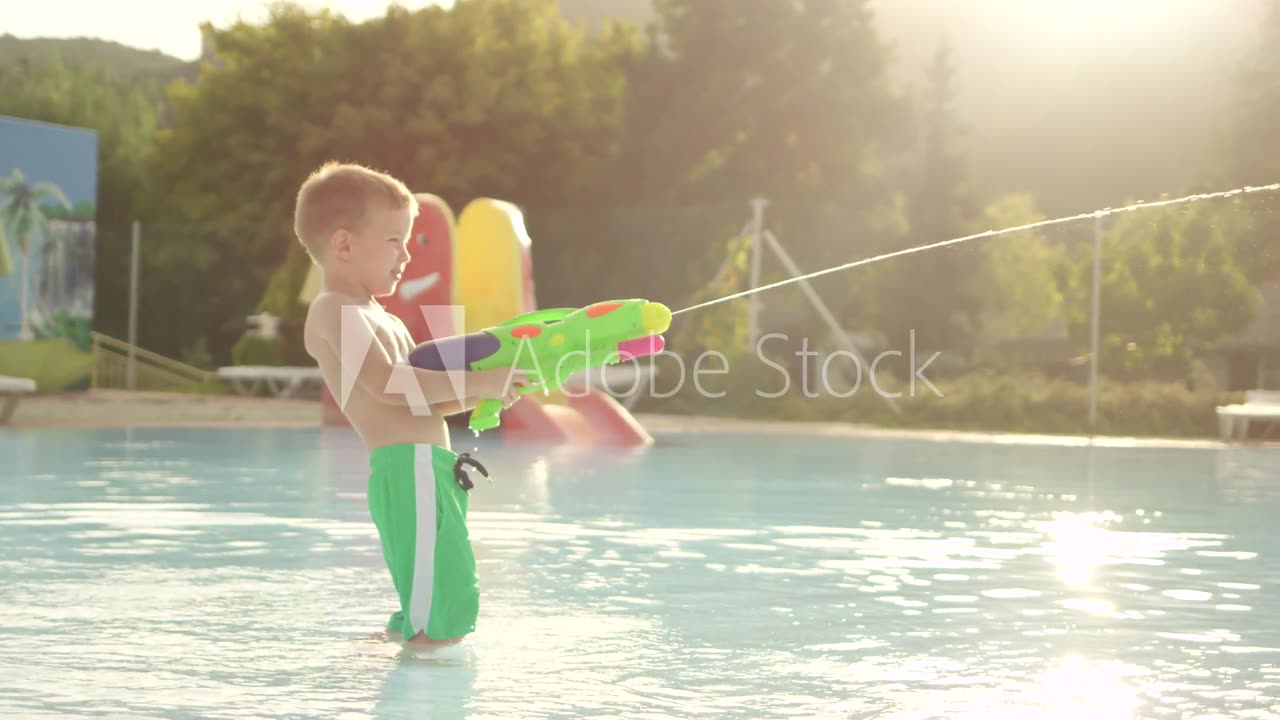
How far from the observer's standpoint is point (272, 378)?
28531 mm

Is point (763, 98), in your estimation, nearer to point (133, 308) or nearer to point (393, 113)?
point (393, 113)

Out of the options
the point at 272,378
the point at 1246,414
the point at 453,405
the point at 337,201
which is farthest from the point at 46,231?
the point at 453,405

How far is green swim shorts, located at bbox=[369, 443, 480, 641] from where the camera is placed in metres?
5.29

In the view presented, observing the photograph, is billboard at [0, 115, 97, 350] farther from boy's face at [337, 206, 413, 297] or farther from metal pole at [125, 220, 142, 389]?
boy's face at [337, 206, 413, 297]

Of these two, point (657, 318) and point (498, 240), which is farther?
point (498, 240)

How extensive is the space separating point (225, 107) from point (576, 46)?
25.9ft

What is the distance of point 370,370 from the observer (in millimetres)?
5148

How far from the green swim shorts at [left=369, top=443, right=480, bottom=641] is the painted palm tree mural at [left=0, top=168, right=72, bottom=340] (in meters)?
22.0

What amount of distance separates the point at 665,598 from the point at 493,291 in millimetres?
12052

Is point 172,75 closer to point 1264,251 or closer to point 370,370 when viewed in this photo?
point 1264,251

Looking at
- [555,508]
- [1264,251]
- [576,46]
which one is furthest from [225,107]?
[555,508]

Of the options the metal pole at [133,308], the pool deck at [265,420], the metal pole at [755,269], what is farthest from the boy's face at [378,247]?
the metal pole at [133,308]

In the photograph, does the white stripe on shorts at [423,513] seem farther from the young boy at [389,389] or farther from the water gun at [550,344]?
the water gun at [550,344]

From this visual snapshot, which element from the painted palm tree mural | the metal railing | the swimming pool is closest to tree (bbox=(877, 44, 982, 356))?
the metal railing
